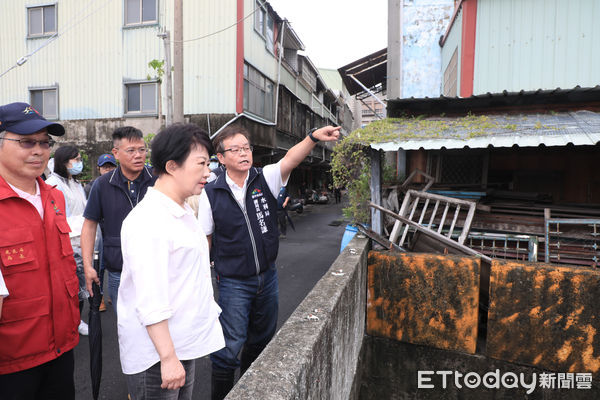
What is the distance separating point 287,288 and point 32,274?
16.1ft

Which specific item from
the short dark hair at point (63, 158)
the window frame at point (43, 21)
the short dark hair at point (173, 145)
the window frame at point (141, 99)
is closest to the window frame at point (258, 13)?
the window frame at point (141, 99)

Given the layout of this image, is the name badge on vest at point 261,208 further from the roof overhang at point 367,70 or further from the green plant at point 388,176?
the roof overhang at point 367,70

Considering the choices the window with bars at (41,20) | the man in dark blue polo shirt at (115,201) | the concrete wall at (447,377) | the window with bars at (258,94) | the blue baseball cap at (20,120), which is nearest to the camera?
the blue baseball cap at (20,120)

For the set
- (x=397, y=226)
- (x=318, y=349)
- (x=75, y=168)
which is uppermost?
(x=75, y=168)

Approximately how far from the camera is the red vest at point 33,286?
157 cm

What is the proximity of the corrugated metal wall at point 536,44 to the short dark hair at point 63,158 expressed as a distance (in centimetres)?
701

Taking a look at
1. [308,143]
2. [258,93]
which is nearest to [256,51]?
[258,93]

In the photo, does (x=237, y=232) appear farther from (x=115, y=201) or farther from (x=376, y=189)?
(x=376, y=189)

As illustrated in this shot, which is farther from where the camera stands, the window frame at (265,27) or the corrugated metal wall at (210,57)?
the window frame at (265,27)

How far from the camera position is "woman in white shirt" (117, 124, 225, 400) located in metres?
1.40

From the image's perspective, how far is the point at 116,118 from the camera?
1268cm

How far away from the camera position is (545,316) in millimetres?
3664

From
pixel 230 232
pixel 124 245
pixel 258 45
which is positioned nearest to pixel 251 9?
pixel 258 45

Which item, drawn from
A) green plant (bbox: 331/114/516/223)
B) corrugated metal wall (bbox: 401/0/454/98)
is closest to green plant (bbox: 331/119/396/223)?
green plant (bbox: 331/114/516/223)
